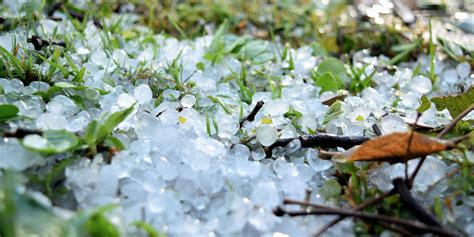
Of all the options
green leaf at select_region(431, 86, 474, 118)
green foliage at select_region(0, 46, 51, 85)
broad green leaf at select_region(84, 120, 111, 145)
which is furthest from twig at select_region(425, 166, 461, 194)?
green foliage at select_region(0, 46, 51, 85)

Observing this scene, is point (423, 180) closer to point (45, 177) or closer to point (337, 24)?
point (45, 177)

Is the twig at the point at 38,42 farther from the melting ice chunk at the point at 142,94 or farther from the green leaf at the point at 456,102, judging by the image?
the green leaf at the point at 456,102

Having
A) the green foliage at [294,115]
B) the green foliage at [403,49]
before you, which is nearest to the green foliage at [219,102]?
the green foliage at [294,115]

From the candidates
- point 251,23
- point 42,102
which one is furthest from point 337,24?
point 42,102

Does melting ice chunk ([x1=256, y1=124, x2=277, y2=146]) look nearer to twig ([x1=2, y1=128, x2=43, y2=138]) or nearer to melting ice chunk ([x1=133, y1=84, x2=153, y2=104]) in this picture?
melting ice chunk ([x1=133, y1=84, x2=153, y2=104])

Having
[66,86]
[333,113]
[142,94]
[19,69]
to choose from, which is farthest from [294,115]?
[19,69]
